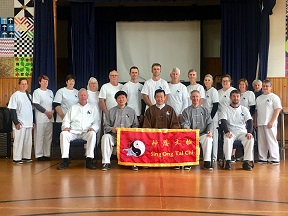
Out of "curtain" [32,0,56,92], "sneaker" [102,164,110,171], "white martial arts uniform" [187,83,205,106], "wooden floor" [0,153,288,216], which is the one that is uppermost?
"curtain" [32,0,56,92]

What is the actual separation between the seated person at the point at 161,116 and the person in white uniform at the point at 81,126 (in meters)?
0.83

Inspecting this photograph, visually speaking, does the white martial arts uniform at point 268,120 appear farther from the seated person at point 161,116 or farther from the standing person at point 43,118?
the standing person at point 43,118

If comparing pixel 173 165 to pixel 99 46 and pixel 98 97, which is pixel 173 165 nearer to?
pixel 98 97

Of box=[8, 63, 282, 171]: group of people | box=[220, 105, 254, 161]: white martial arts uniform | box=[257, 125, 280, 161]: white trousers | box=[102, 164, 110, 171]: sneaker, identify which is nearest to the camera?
box=[102, 164, 110, 171]: sneaker

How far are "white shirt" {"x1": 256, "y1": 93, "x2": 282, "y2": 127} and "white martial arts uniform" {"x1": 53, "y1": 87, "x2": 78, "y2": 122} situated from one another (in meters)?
3.06

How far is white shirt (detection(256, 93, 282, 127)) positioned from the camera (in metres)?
7.38

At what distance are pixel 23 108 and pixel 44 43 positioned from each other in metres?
1.97

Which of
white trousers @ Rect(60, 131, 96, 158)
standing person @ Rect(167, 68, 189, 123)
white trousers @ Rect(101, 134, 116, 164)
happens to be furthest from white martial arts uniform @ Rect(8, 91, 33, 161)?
standing person @ Rect(167, 68, 189, 123)

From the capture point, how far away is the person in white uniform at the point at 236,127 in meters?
6.75

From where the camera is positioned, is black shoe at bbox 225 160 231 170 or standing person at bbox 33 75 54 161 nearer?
black shoe at bbox 225 160 231 170

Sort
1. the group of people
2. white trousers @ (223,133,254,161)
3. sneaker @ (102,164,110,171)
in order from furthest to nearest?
the group of people
white trousers @ (223,133,254,161)
sneaker @ (102,164,110,171)

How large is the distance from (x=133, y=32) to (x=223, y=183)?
663 cm

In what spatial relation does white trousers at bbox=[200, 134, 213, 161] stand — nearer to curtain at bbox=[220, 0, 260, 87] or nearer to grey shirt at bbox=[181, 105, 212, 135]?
grey shirt at bbox=[181, 105, 212, 135]

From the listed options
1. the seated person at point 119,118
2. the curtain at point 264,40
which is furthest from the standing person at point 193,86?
the curtain at point 264,40
